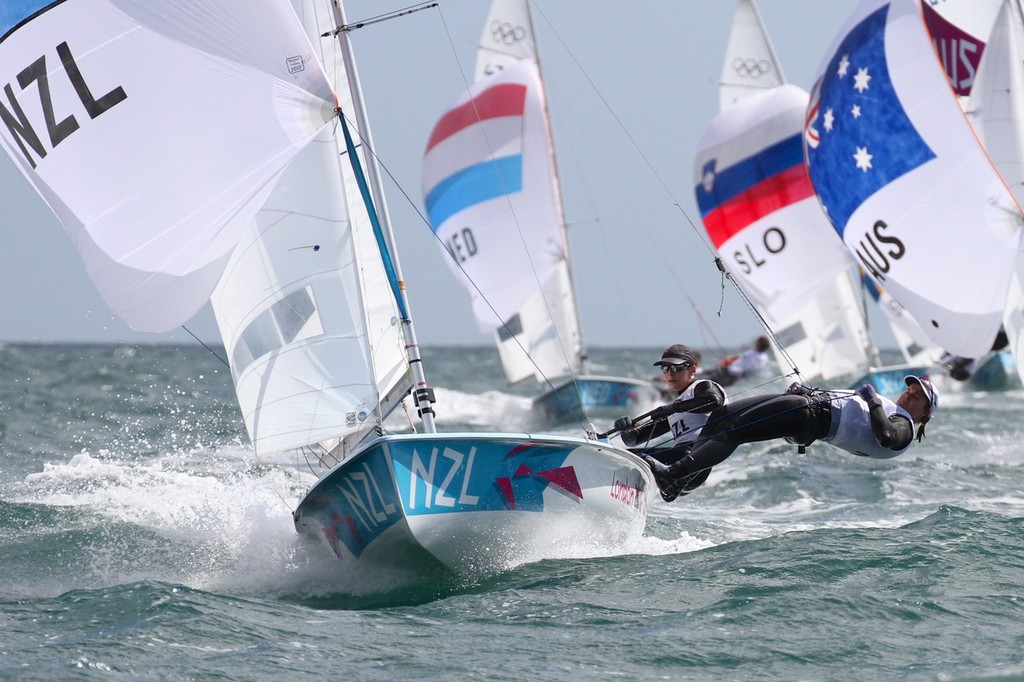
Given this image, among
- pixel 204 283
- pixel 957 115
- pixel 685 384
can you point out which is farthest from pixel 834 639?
pixel 957 115

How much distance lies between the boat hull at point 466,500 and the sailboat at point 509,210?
30.9 feet

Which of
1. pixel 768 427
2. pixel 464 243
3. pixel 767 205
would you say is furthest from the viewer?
pixel 464 243

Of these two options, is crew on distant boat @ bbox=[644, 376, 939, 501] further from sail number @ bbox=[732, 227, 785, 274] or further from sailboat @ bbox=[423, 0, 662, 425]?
sail number @ bbox=[732, 227, 785, 274]

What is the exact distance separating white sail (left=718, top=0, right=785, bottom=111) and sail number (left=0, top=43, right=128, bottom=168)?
47.6ft

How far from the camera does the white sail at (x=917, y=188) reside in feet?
30.3

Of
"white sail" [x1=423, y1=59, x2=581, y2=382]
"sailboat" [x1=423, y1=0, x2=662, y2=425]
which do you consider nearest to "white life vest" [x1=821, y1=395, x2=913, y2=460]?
"sailboat" [x1=423, y1=0, x2=662, y2=425]

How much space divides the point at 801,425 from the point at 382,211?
2.29 m

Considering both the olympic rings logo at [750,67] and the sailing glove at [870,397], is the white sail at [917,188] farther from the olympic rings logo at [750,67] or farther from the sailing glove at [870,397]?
the olympic rings logo at [750,67]

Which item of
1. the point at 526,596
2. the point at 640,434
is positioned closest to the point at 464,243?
the point at 640,434

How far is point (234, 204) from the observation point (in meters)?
6.14

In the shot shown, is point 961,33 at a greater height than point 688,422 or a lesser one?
greater

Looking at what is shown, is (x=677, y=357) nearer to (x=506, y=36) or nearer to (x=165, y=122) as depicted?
(x=165, y=122)

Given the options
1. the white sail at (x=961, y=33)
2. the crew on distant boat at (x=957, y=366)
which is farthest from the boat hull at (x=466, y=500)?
the crew on distant boat at (x=957, y=366)

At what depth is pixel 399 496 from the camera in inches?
219
